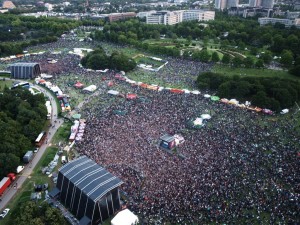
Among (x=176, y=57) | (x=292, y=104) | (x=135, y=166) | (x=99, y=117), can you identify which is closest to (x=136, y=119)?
(x=99, y=117)

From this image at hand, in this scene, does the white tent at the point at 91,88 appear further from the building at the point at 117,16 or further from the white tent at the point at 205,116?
the building at the point at 117,16

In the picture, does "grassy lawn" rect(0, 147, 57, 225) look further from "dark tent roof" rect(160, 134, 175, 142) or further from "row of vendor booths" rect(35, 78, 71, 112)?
"dark tent roof" rect(160, 134, 175, 142)

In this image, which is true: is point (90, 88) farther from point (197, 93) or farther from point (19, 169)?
point (19, 169)

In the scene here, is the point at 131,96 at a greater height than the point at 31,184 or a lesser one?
greater

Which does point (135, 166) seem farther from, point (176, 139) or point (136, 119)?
point (136, 119)

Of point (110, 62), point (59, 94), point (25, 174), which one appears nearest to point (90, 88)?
point (59, 94)

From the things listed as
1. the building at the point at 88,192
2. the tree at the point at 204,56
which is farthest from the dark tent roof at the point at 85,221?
Answer: the tree at the point at 204,56

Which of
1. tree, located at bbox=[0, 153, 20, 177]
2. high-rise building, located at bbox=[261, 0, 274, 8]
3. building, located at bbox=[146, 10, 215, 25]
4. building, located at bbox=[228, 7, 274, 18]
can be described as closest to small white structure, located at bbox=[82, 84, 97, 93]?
tree, located at bbox=[0, 153, 20, 177]
